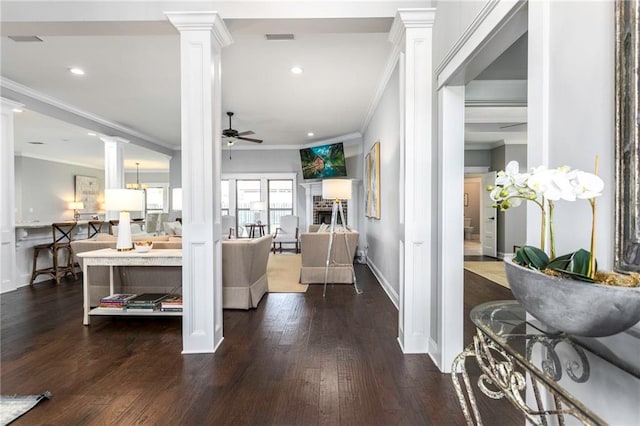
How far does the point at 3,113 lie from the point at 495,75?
257 inches

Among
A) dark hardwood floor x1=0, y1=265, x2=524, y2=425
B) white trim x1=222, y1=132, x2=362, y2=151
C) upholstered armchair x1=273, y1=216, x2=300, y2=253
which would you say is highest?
white trim x1=222, y1=132, x2=362, y2=151

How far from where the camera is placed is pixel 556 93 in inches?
47.9

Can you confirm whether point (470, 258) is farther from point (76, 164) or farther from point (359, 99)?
point (76, 164)

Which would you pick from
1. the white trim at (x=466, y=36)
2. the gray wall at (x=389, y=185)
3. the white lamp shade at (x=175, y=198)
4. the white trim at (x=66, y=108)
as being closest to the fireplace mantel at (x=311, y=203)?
the gray wall at (x=389, y=185)

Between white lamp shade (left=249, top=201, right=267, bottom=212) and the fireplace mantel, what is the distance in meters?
1.20

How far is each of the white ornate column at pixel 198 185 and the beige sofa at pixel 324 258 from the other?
2.22 metres

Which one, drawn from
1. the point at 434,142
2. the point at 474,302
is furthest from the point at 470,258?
the point at 434,142

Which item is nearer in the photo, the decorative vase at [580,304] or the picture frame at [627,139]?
the decorative vase at [580,304]

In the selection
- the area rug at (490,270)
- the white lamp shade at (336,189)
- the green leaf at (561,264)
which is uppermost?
the white lamp shade at (336,189)

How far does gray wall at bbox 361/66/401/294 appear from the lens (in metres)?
3.90

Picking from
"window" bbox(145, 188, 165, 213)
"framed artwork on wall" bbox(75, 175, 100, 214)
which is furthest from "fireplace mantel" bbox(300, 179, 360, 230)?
"framed artwork on wall" bbox(75, 175, 100, 214)

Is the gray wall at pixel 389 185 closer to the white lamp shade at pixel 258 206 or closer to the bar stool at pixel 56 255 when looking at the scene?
the white lamp shade at pixel 258 206

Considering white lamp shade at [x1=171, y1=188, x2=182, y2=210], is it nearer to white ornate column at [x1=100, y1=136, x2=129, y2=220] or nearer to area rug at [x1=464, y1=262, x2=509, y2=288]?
white ornate column at [x1=100, y1=136, x2=129, y2=220]

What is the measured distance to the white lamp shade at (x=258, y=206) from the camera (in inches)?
346
